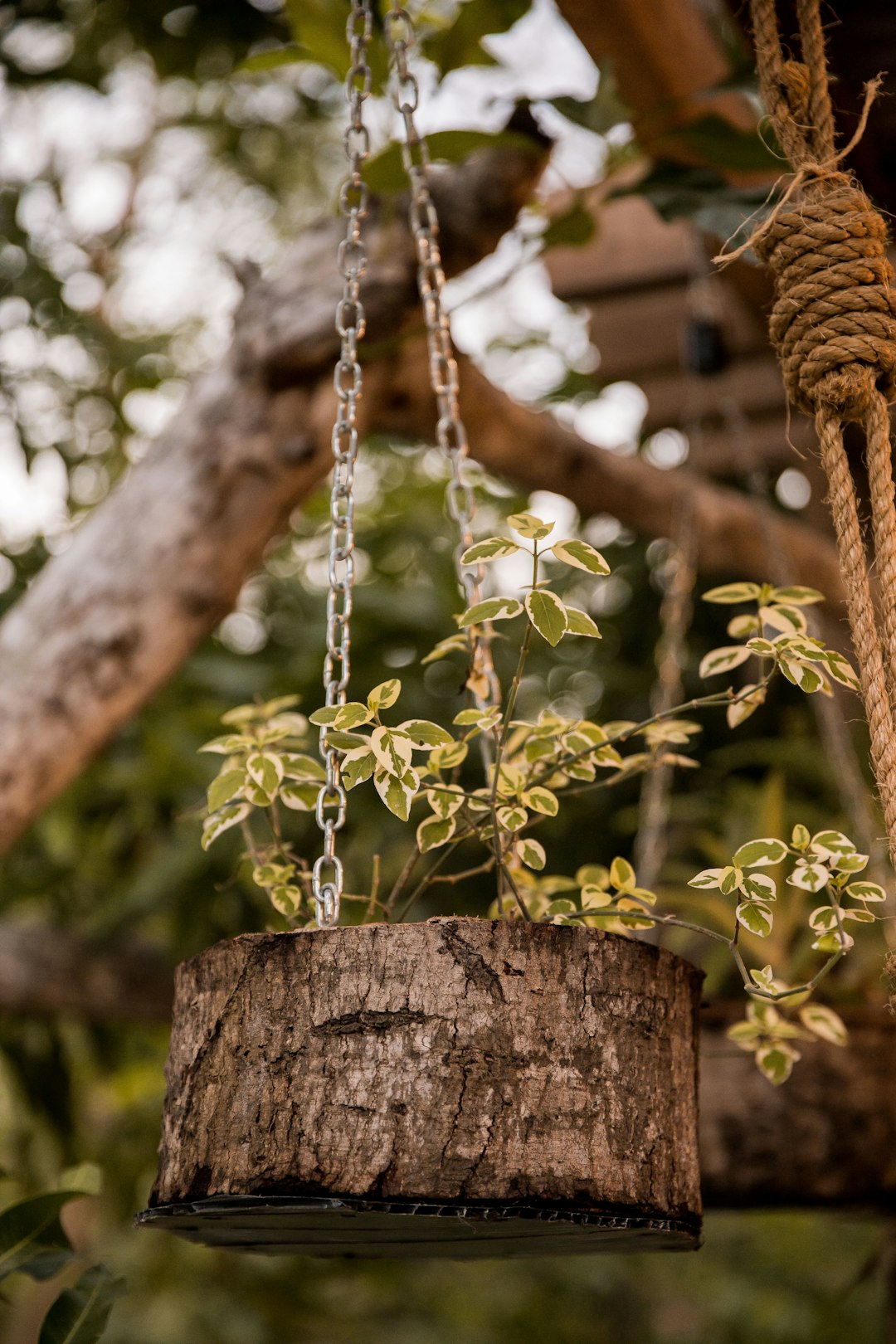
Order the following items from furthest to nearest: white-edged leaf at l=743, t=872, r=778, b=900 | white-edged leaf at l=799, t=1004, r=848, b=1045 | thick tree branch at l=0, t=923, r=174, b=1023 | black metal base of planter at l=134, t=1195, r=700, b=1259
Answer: thick tree branch at l=0, t=923, r=174, b=1023 < white-edged leaf at l=799, t=1004, r=848, b=1045 < white-edged leaf at l=743, t=872, r=778, b=900 < black metal base of planter at l=134, t=1195, r=700, b=1259

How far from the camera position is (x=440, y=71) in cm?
117

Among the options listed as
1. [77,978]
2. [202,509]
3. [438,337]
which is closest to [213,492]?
[202,509]

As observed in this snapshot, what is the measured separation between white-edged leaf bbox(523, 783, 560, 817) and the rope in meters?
0.20

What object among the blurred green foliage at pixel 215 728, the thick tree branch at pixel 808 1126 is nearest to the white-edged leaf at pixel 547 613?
the blurred green foliage at pixel 215 728

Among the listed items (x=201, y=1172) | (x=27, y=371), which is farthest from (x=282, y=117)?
(x=201, y=1172)

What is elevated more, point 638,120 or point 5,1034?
point 638,120

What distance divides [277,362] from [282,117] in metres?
1.98

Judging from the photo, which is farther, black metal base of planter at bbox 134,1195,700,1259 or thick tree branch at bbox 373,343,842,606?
thick tree branch at bbox 373,343,842,606

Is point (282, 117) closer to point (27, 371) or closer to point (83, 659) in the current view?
point (27, 371)

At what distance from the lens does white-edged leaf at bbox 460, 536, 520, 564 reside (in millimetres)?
630

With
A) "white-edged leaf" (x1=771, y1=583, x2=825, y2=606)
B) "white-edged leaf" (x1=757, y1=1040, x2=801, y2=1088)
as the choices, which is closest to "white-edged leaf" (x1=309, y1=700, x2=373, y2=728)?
"white-edged leaf" (x1=771, y1=583, x2=825, y2=606)

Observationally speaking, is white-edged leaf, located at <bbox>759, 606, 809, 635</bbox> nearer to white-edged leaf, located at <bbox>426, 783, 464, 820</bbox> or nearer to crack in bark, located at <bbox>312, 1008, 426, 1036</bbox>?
white-edged leaf, located at <bbox>426, 783, 464, 820</bbox>

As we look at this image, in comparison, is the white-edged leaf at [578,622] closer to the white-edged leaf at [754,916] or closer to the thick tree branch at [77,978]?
the white-edged leaf at [754,916]

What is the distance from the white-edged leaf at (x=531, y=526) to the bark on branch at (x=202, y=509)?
705 mm
